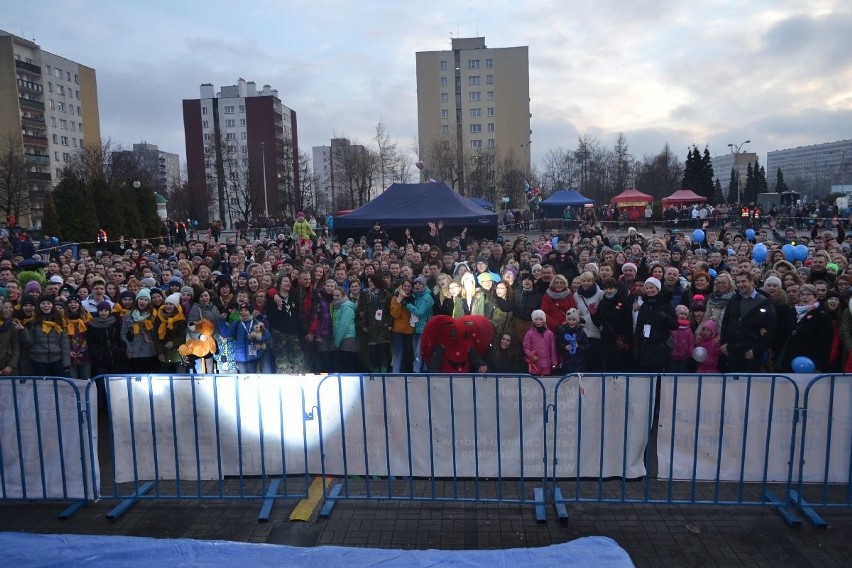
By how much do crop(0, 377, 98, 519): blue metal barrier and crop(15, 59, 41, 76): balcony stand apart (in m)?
84.3

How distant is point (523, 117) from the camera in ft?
307

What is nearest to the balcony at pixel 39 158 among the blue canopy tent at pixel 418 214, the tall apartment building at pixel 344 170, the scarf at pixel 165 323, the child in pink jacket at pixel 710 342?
the tall apartment building at pixel 344 170

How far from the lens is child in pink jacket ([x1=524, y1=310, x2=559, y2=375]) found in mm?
7293

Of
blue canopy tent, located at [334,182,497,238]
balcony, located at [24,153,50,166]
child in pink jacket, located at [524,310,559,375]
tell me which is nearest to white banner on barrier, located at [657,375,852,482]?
child in pink jacket, located at [524,310,559,375]

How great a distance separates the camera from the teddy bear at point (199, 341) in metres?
8.05

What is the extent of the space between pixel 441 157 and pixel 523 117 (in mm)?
26681

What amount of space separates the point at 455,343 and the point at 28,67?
87.2 metres

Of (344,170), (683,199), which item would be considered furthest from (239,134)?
(683,199)

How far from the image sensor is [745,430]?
18.1 ft

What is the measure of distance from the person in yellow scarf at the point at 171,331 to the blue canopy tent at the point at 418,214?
13559 mm

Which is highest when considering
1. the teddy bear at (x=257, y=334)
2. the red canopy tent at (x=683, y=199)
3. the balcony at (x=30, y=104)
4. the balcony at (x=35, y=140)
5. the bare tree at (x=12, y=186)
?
the balcony at (x=30, y=104)

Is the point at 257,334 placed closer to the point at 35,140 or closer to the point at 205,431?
the point at 205,431

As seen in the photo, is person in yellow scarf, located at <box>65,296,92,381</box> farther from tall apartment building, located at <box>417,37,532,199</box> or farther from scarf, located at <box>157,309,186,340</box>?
tall apartment building, located at <box>417,37,532,199</box>

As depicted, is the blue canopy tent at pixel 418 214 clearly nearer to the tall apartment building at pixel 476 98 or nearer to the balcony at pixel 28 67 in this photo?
the balcony at pixel 28 67
